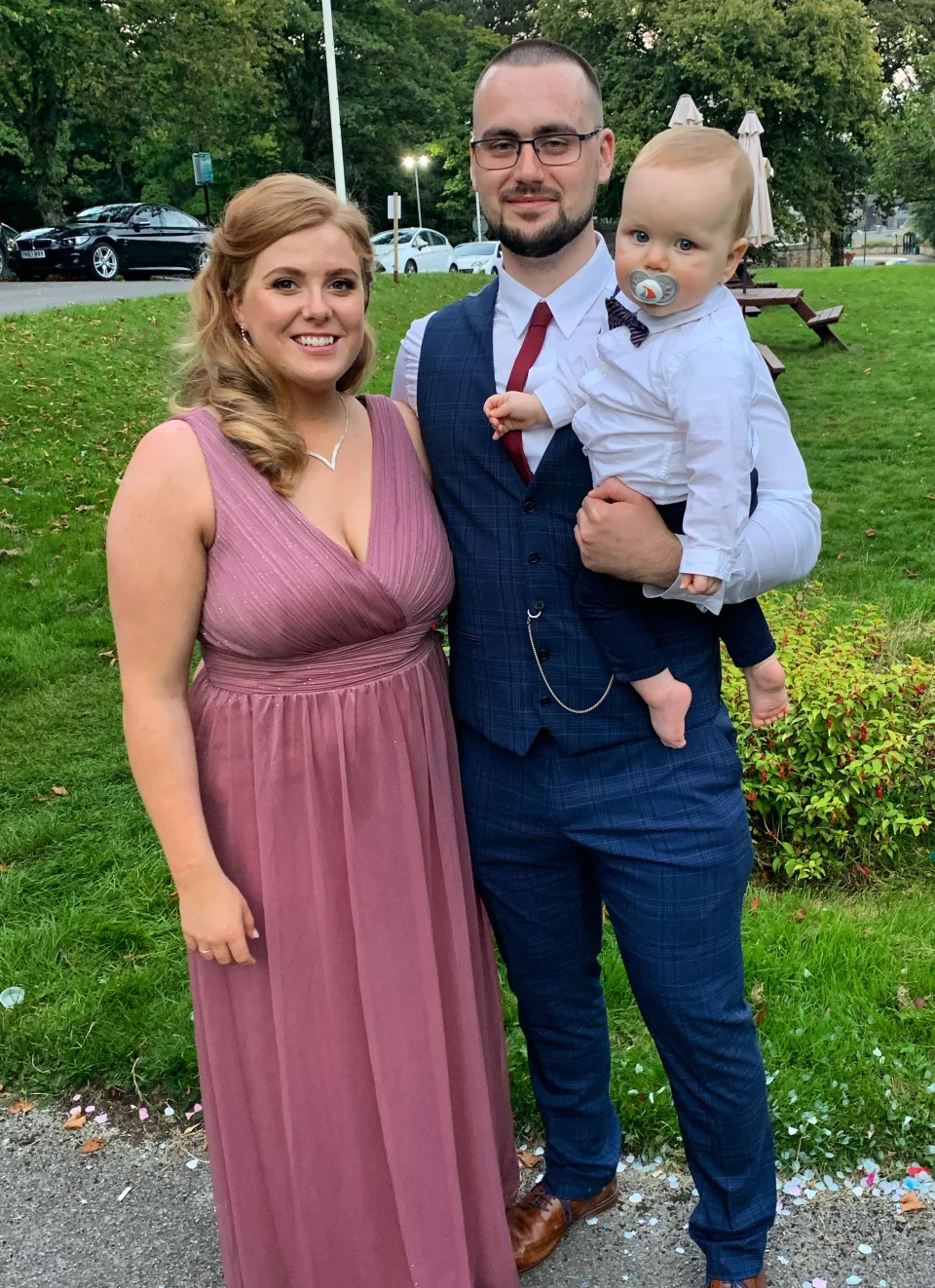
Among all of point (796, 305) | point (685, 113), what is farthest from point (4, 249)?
point (685, 113)

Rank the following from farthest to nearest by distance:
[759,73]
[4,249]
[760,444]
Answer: [759,73] → [4,249] → [760,444]

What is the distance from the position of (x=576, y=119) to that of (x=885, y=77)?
5026 cm

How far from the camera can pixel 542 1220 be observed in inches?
105

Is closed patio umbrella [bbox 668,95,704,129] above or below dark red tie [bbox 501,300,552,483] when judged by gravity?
above

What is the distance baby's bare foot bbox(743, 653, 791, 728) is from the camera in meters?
2.26

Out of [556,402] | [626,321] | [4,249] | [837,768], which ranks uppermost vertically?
[4,249]

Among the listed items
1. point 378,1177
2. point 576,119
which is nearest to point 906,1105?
point 378,1177

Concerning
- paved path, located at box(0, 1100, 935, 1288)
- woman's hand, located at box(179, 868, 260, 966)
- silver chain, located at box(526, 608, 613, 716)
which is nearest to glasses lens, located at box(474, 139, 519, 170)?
silver chain, located at box(526, 608, 613, 716)

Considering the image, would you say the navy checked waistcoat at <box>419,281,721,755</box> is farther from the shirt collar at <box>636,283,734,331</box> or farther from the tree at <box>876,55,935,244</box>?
the tree at <box>876,55,935,244</box>

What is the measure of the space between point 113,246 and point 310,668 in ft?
68.8

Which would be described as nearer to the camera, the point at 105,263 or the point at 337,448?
the point at 337,448

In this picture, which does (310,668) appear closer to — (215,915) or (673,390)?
(215,915)

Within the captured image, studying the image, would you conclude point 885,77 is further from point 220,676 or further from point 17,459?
point 220,676

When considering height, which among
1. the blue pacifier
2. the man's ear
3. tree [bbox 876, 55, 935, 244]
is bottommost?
the blue pacifier
